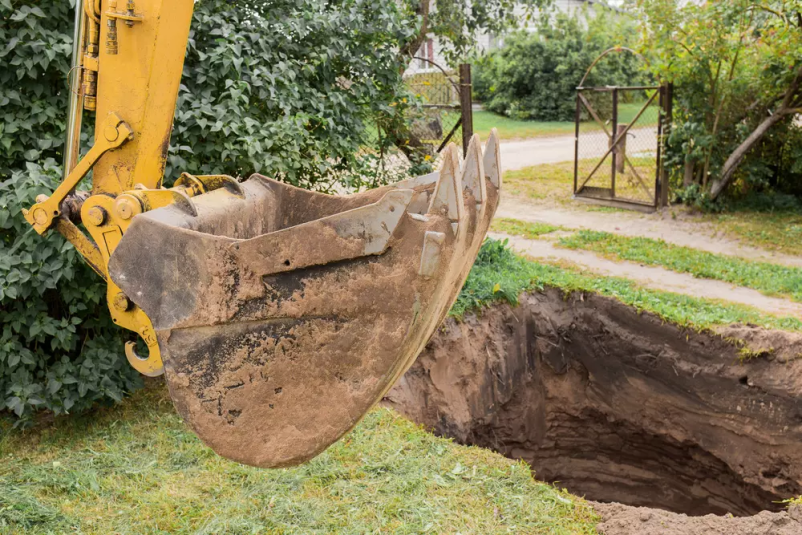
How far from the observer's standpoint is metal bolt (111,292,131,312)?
3.10 m

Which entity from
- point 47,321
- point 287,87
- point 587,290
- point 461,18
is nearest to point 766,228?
point 587,290

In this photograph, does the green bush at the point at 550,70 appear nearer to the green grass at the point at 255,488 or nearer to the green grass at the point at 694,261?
the green grass at the point at 694,261

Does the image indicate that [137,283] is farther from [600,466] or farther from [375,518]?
[600,466]

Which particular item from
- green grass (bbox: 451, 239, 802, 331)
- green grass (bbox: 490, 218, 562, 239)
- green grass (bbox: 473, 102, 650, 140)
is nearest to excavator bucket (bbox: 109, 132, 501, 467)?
green grass (bbox: 451, 239, 802, 331)

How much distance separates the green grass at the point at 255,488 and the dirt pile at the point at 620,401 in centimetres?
104

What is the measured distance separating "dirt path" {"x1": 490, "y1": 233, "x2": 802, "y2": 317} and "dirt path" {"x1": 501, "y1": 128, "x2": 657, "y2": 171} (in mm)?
7048

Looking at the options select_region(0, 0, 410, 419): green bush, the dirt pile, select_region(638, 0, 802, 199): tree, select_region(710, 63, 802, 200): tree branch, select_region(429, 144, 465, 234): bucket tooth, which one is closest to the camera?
select_region(429, 144, 465, 234): bucket tooth

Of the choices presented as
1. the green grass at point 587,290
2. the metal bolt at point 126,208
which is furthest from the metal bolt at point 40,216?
the green grass at point 587,290

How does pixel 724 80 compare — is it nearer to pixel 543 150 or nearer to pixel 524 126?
pixel 543 150

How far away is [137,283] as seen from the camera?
100 inches

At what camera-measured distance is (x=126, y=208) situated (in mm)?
2805

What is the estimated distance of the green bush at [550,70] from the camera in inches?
988

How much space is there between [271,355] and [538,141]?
19.1 meters

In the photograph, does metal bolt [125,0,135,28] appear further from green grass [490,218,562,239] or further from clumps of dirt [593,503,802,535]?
green grass [490,218,562,239]
